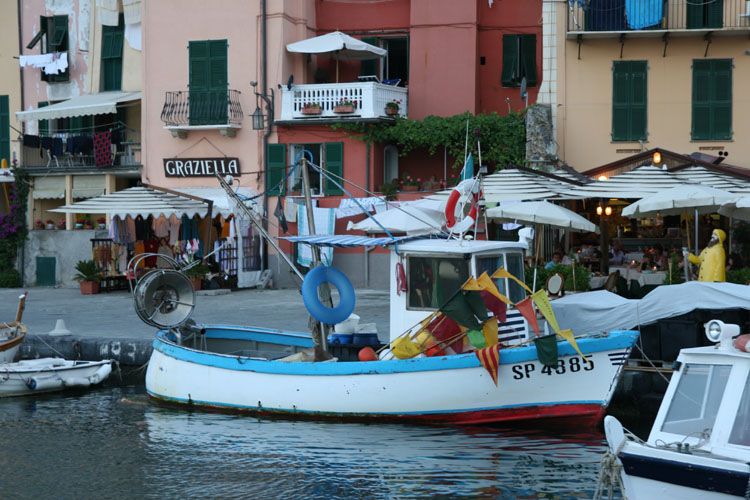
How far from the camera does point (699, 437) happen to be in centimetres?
1070

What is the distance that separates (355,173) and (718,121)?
31.6ft

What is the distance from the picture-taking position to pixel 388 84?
33000 millimetres

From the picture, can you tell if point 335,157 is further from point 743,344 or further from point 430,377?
point 743,344

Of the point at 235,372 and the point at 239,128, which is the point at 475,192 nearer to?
the point at 235,372

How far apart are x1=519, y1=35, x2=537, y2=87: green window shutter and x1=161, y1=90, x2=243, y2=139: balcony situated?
26.1ft

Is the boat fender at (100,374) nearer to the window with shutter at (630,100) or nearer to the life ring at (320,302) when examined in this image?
the life ring at (320,302)

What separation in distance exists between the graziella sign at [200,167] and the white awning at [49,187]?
13.5 feet

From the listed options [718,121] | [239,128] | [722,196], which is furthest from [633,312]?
[239,128]

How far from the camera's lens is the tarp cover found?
16969 millimetres

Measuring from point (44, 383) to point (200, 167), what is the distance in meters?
14.7

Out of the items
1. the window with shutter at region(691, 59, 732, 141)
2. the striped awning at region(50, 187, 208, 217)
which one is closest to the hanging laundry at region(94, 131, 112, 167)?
the striped awning at region(50, 187, 208, 217)

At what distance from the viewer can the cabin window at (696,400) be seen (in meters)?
10.9

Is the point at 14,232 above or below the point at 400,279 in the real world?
above

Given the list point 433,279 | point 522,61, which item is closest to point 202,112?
point 522,61
